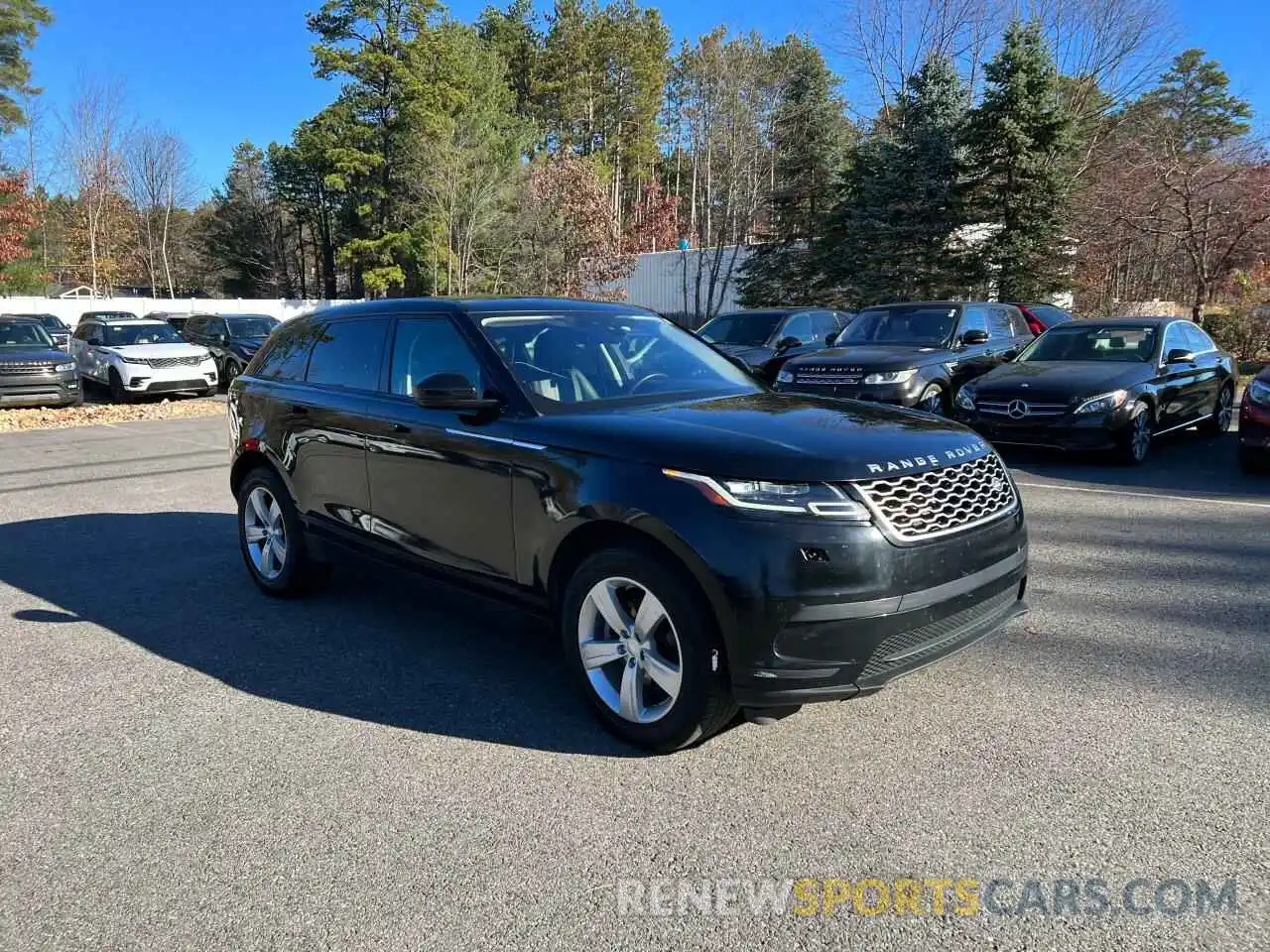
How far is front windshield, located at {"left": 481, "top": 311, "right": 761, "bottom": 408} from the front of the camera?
411cm

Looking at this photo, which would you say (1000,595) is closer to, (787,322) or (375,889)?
(375,889)

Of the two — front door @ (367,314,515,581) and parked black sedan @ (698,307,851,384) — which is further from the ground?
parked black sedan @ (698,307,851,384)

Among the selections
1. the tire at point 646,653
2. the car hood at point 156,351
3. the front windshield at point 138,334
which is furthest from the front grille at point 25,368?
the tire at point 646,653

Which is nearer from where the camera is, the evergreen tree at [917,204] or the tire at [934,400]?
the tire at [934,400]

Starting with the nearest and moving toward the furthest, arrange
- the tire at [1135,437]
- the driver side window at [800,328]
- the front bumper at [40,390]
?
1. the tire at [1135,437]
2. the driver side window at [800,328]
3. the front bumper at [40,390]

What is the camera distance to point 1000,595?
11.6ft

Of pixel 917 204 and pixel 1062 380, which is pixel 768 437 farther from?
pixel 917 204

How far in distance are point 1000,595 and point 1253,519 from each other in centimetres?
508

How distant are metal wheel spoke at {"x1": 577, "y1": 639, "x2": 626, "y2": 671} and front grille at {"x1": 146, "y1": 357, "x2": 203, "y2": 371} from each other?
1781 cm

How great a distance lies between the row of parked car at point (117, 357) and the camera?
54.0 ft

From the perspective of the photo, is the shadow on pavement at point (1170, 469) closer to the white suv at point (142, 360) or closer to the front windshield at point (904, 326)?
the front windshield at point (904, 326)

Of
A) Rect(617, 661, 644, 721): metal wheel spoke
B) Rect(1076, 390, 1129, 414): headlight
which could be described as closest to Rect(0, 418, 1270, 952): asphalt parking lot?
Rect(617, 661, 644, 721): metal wheel spoke

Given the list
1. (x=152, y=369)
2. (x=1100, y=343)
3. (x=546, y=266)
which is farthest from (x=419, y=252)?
(x=1100, y=343)

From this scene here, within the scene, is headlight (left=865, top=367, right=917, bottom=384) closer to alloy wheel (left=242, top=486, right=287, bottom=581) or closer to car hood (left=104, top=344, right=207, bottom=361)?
alloy wheel (left=242, top=486, right=287, bottom=581)
